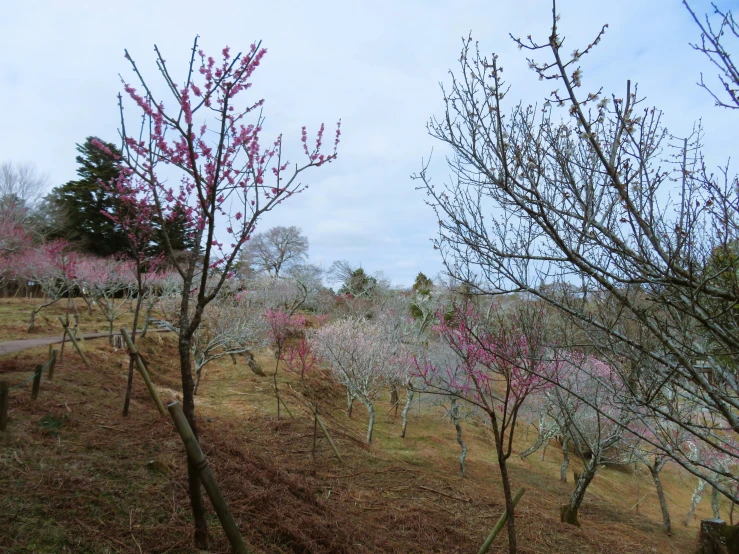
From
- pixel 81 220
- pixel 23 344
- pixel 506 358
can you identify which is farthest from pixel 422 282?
pixel 506 358

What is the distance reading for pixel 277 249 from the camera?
37438 millimetres

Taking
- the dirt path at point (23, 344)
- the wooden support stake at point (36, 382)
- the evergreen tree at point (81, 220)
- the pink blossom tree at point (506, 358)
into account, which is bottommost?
the dirt path at point (23, 344)

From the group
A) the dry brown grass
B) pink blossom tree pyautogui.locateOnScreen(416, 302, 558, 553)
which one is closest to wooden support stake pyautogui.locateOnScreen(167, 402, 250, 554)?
pink blossom tree pyautogui.locateOnScreen(416, 302, 558, 553)

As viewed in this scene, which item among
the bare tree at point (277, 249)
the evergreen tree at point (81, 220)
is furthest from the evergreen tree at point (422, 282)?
the evergreen tree at point (81, 220)

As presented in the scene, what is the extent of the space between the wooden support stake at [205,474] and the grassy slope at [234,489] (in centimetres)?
89

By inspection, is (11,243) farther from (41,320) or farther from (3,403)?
(3,403)

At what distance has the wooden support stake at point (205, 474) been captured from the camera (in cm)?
257

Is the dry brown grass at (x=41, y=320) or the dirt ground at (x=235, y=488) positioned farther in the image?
the dry brown grass at (x=41, y=320)

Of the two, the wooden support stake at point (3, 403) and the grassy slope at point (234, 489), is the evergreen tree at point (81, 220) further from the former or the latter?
the wooden support stake at point (3, 403)

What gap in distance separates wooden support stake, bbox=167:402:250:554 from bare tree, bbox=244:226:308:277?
113 ft

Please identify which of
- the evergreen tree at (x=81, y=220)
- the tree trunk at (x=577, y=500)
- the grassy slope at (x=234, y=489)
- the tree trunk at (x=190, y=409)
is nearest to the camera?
the tree trunk at (x=190, y=409)

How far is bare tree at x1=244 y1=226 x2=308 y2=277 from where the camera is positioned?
36.9 meters

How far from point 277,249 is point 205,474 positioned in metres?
35.7

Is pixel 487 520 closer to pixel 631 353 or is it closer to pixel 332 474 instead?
pixel 332 474
